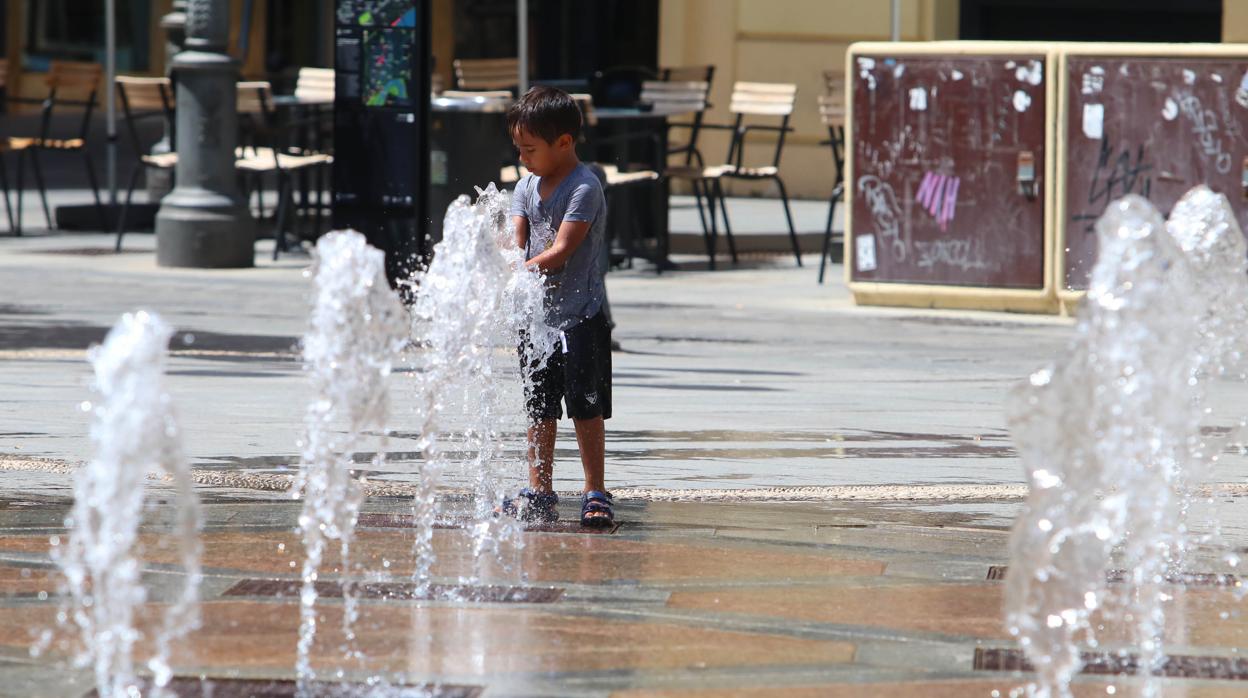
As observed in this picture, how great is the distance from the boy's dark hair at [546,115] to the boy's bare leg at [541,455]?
87 centimetres

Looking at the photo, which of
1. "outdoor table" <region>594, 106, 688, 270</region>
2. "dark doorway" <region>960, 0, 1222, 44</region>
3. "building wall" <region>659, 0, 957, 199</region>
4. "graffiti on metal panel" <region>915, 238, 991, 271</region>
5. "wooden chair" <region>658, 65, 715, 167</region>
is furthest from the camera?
"building wall" <region>659, 0, 957, 199</region>

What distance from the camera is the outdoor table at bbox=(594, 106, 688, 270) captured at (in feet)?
48.5

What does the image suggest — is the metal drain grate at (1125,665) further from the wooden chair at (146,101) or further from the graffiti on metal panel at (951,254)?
the wooden chair at (146,101)

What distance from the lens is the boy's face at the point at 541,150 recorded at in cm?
650

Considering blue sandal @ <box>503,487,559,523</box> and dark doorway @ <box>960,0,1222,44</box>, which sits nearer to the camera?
blue sandal @ <box>503,487,559,523</box>

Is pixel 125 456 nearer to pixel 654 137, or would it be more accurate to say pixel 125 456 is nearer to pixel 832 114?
pixel 654 137

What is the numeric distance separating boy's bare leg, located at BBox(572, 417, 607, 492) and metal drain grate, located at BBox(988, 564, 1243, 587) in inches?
47.9

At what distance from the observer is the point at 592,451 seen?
6465mm

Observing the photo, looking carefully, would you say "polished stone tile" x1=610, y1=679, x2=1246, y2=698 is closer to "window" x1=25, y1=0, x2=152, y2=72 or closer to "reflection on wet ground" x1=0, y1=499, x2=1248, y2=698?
"reflection on wet ground" x1=0, y1=499, x2=1248, y2=698

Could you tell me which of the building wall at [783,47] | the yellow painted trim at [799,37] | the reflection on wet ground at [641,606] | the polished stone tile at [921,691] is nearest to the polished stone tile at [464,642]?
the reflection on wet ground at [641,606]

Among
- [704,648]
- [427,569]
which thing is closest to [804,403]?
[427,569]

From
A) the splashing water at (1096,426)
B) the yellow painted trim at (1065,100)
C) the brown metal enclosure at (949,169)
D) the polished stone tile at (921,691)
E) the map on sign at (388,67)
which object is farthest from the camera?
the brown metal enclosure at (949,169)

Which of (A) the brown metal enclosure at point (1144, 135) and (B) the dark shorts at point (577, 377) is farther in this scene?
(A) the brown metal enclosure at point (1144, 135)

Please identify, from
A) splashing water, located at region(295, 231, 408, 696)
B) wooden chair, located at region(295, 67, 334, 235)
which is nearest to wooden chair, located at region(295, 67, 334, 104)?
wooden chair, located at region(295, 67, 334, 235)
